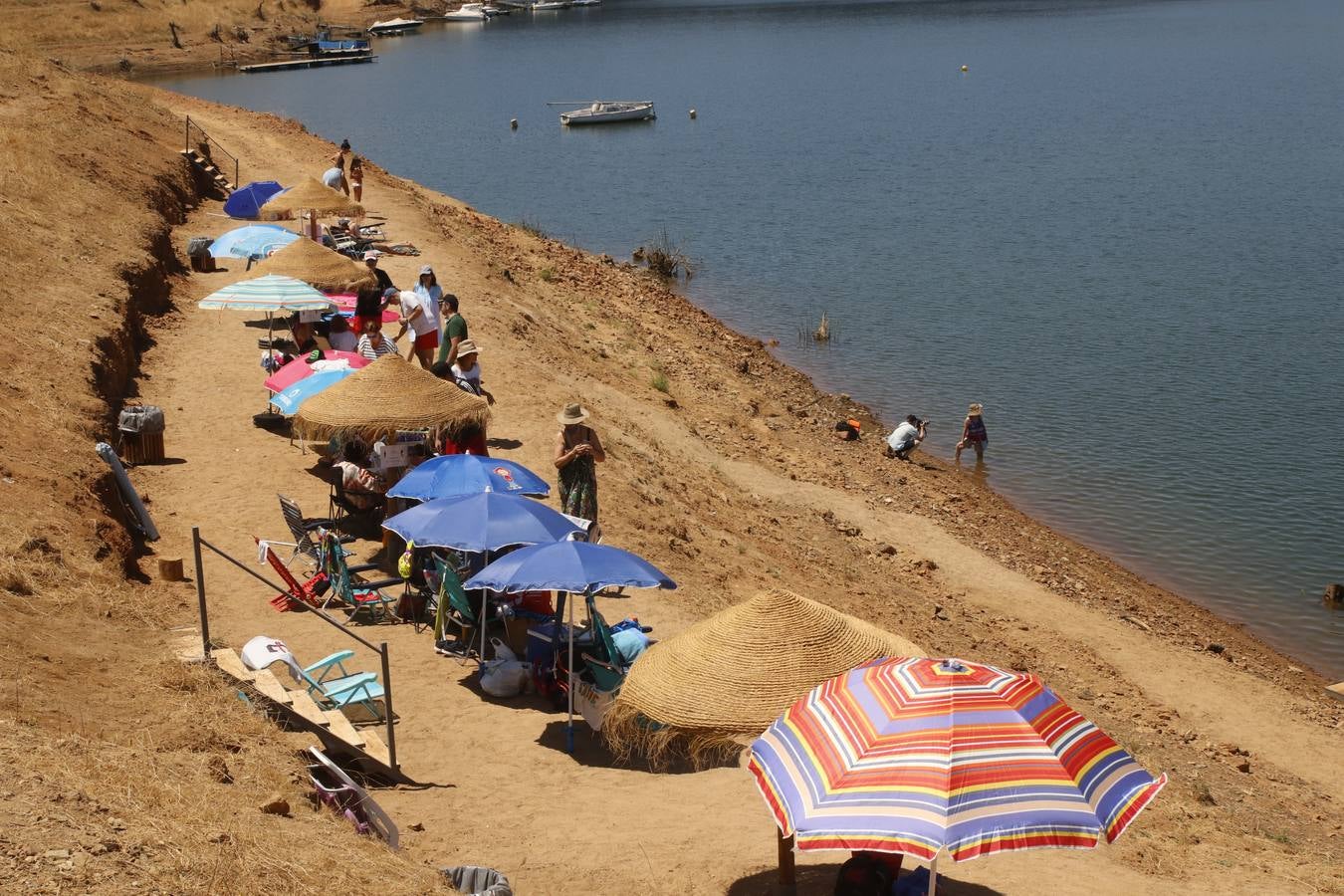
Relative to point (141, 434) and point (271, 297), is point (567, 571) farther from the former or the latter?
point (271, 297)

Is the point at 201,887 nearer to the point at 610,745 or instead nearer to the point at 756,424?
the point at 610,745

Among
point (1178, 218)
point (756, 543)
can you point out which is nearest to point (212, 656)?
point (756, 543)

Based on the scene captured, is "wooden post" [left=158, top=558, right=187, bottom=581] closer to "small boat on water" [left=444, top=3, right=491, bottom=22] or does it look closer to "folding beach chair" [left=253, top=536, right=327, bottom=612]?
"folding beach chair" [left=253, top=536, right=327, bottom=612]

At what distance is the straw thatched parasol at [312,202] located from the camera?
2533 centimetres

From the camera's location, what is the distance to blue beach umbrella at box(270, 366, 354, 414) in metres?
15.6

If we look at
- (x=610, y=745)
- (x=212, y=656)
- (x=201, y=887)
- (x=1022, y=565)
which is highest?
(x=201, y=887)

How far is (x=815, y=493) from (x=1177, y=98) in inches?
2425

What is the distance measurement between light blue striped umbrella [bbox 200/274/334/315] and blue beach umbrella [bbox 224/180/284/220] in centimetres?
A: 893

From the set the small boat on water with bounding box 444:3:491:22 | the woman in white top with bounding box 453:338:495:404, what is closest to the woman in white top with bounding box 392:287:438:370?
the woman in white top with bounding box 453:338:495:404

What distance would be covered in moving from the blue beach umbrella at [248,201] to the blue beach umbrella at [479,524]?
1715 cm

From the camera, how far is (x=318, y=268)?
20312mm

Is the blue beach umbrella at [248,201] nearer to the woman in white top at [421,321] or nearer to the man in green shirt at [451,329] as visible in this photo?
the woman in white top at [421,321]

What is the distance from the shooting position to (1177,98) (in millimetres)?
75000

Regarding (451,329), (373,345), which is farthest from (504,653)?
(373,345)
